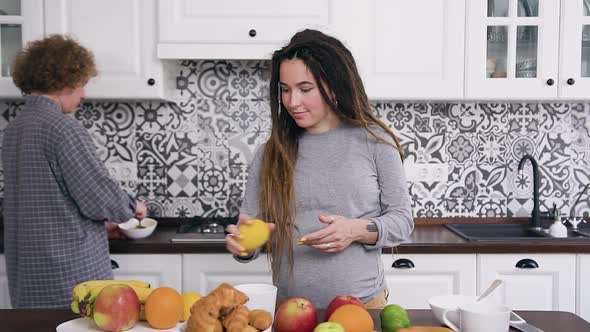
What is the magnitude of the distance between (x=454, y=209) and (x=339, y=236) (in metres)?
1.69

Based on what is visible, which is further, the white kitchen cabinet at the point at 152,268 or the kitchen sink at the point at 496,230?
the kitchen sink at the point at 496,230

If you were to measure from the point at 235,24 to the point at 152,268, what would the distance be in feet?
3.43

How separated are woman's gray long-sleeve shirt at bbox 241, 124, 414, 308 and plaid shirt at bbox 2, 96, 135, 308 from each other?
66cm

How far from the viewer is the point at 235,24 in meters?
2.67

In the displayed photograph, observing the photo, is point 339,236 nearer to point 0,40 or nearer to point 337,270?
point 337,270

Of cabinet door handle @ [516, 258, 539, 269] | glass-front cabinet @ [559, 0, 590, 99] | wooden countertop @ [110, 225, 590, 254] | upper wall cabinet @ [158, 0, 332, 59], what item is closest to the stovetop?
wooden countertop @ [110, 225, 590, 254]

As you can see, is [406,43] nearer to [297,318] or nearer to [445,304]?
[445,304]

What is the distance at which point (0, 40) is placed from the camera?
275cm

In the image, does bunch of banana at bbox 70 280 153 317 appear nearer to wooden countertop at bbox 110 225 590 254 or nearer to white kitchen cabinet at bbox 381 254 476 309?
wooden countertop at bbox 110 225 590 254

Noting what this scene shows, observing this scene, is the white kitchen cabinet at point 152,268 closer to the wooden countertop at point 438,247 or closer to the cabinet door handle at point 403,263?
the wooden countertop at point 438,247

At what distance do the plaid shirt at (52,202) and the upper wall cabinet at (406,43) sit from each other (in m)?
1.16

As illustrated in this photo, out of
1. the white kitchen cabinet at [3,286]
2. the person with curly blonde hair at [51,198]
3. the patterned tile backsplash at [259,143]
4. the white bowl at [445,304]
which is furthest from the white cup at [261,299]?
the patterned tile backsplash at [259,143]

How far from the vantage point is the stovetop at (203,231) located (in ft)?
8.48

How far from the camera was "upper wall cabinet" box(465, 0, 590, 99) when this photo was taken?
Result: 2709 millimetres
